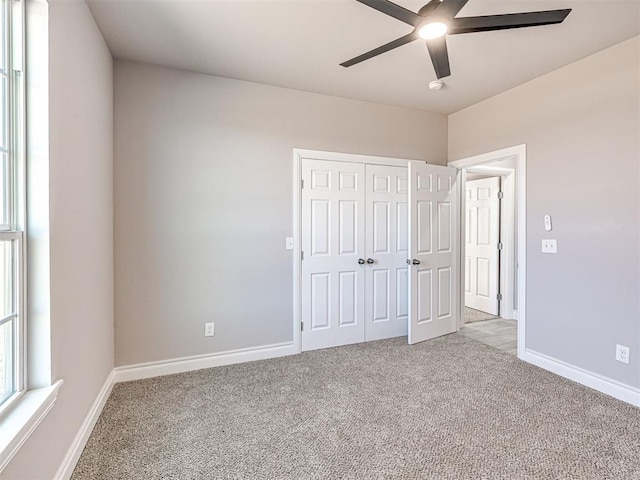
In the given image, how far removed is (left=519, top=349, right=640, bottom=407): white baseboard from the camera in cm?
241

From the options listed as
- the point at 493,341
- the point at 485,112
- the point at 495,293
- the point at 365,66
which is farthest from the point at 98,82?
the point at 495,293

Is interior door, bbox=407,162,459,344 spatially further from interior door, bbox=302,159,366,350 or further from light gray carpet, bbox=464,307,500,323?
light gray carpet, bbox=464,307,500,323

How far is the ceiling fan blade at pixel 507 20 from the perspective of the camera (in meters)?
1.65

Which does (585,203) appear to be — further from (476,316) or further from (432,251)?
(476,316)

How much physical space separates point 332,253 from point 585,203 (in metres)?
2.22

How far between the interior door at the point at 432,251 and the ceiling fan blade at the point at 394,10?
6.60ft

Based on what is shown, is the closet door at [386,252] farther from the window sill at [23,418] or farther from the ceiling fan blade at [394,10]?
the window sill at [23,418]

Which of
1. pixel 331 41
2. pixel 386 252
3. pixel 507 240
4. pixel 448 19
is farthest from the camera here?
pixel 507 240

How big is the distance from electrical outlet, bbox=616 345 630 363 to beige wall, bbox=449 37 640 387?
1.5 inches

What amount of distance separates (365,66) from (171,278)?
2.47m

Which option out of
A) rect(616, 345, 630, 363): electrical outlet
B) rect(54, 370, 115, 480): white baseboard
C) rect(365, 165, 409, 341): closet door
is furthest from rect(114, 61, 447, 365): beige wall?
rect(616, 345, 630, 363): electrical outlet

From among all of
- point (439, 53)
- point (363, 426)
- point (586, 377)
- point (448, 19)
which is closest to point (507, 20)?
point (448, 19)

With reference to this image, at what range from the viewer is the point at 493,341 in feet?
12.2

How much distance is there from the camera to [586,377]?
8.79ft
